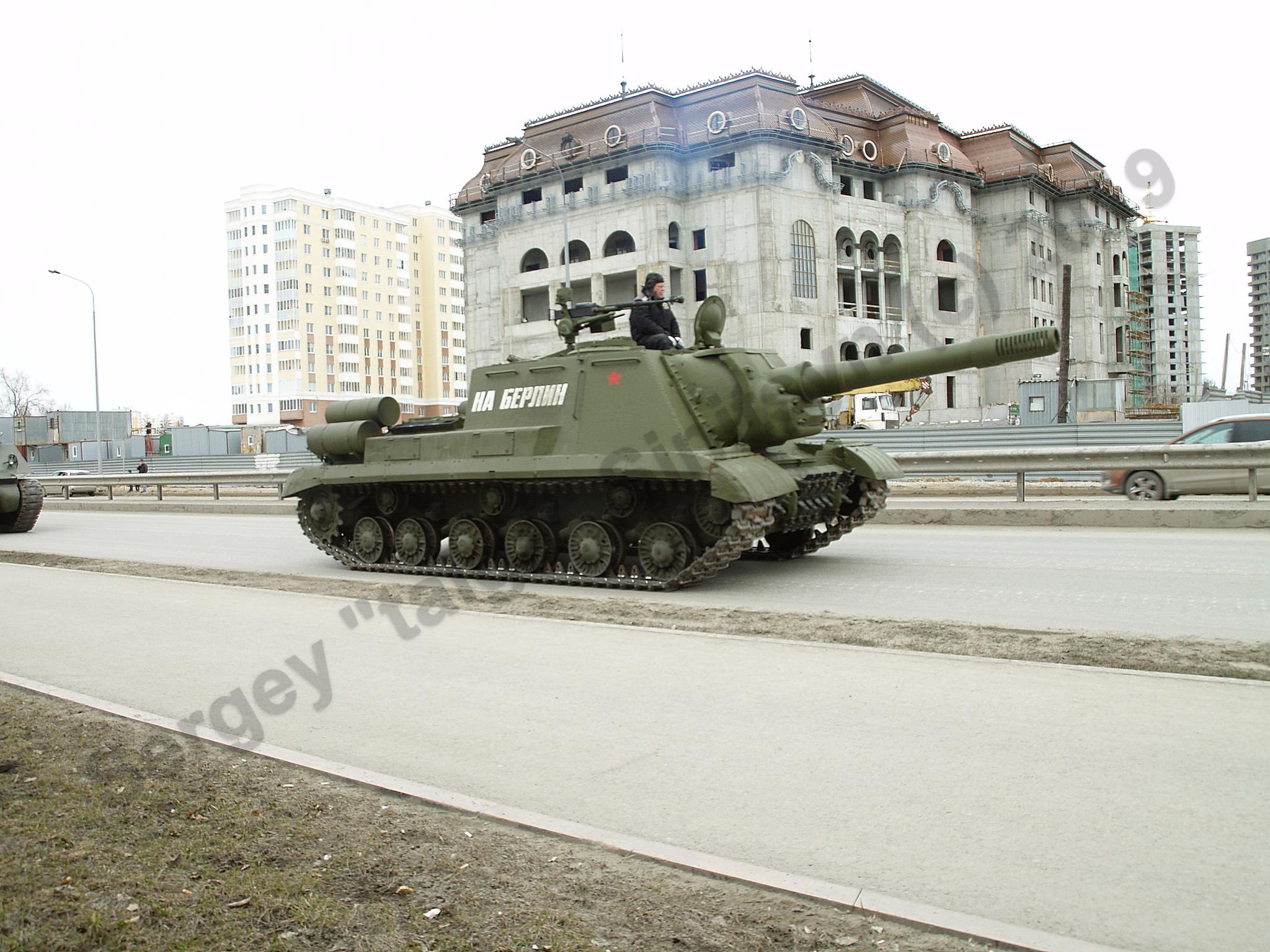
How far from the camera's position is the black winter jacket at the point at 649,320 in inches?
473

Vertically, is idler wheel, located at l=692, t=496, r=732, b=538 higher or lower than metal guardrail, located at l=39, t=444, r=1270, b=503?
lower

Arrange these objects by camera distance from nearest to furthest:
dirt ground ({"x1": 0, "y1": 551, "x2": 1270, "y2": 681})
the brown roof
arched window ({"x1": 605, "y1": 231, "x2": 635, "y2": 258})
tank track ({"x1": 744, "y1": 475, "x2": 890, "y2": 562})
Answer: dirt ground ({"x1": 0, "y1": 551, "x2": 1270, "y2": 681})
tank track ({"x1": 744, "y1": 475, "x2": 890, "y2": 562})
the brown roof
arched window ({"x1": 605, "y1": 231, "x2": 635, "y2": 258})

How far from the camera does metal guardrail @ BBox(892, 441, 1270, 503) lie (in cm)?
1541

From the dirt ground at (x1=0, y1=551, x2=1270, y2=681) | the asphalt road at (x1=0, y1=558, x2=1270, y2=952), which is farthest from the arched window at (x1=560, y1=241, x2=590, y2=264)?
the asphalt road at (x1=0, y1=558, x2=1270, y2=952)

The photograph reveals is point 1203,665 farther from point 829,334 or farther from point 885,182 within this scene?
point 885,182

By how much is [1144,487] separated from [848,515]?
777 cm

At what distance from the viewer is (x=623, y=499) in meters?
11.3

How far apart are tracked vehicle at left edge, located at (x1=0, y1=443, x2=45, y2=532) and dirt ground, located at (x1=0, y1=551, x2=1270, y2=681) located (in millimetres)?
12537

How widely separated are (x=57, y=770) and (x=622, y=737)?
2564mm

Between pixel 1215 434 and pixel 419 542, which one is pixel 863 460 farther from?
pixel 1215 434

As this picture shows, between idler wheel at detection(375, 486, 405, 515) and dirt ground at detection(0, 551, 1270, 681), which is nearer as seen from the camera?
dirt ground at detection(0, 551, 1270, 681)

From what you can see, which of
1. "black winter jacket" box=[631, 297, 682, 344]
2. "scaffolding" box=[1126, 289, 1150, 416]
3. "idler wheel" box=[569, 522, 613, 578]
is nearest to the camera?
"idler wheel" box=[569, 522, 613, 578]

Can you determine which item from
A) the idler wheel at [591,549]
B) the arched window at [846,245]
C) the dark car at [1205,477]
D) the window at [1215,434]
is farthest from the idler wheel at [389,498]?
the arched window at [846,245]

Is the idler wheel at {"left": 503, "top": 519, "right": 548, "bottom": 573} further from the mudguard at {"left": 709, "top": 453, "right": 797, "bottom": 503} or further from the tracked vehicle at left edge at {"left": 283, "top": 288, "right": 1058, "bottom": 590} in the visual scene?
the mudguard at {"left": 709, "top": 453, "right": 797, "bottom": 503}
